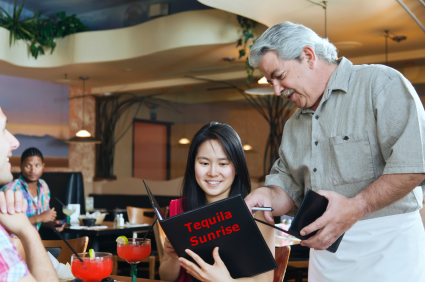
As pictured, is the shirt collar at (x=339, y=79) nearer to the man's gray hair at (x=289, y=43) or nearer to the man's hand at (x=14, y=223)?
the man's gray hair at (x=289, y=43)

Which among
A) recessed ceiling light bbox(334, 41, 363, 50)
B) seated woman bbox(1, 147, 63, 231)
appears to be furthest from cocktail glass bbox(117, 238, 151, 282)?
recessed ceiling light bbox(334, 41, 363, 50)

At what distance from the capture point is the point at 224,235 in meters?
1.43

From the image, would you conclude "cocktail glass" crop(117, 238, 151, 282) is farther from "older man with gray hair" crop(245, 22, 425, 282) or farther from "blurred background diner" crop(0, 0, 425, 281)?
"blurred background diner" crop(0, 0, 425, 281)

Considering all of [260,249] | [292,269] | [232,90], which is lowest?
[292,269]

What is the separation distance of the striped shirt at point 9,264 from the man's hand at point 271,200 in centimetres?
86

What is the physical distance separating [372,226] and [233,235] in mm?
554

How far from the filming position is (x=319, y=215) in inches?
57.0

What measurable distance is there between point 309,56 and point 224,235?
0.76 m

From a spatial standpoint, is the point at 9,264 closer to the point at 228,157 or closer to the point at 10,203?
the point at 10,203

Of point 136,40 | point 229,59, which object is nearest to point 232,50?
point 229,59

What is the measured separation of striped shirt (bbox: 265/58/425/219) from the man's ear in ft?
0.31

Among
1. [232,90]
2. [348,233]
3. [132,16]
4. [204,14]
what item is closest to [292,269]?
[348,233]

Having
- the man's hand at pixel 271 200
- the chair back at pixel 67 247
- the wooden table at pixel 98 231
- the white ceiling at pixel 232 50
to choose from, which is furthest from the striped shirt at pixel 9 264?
the white ceiling at pixel 232 50

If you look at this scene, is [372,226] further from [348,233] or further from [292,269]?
[292,269]
